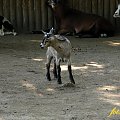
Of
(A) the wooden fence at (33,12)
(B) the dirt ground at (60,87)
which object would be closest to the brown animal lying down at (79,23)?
(A) the wooden fence at (33,12)

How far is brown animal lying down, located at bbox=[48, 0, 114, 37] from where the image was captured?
42.1ft

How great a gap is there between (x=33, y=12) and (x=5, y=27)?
1.14 metres

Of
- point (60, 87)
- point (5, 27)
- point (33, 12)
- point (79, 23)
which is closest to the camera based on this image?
point (60, 87)

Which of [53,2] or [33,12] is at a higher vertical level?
[53,2]

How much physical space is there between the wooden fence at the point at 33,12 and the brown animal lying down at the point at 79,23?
58 centimetres

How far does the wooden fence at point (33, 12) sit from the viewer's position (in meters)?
13.7

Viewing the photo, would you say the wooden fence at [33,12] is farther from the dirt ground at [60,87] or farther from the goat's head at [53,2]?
the dirt ground at [60,87]

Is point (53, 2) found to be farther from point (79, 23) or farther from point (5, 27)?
point (5, 27)

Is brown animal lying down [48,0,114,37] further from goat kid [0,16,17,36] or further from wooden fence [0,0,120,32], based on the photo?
goat kid [0,16,17,36]

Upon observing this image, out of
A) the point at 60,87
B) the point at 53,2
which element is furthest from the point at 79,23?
the point at 60,87

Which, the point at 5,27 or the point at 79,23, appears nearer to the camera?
the point at 79,23

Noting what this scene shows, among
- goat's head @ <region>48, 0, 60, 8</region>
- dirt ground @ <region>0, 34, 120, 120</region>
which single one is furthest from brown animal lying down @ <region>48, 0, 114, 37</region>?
dirt ground @ <region>0, 34, 120, 120</region>

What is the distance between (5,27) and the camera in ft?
42.8

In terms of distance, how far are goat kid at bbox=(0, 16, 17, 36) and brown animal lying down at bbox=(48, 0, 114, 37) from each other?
4.37 feet
